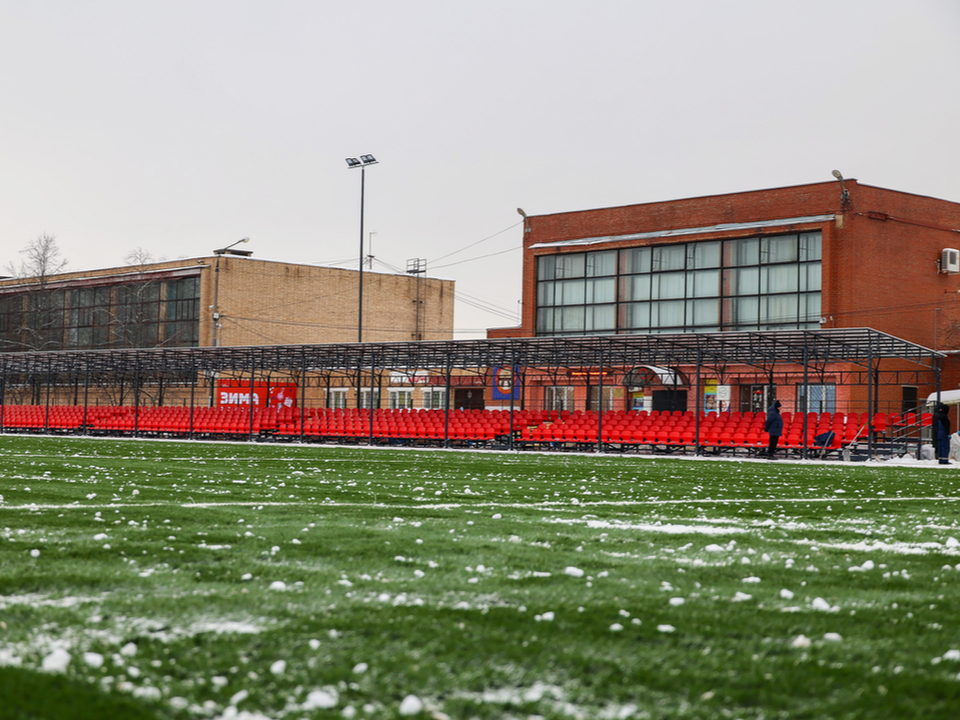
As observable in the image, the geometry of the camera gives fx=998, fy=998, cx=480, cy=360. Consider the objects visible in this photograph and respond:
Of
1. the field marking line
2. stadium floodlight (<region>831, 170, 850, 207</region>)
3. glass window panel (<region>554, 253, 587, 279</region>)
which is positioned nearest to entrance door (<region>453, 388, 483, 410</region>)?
glass window panel (<region>554, 253, 587, 279</region>)

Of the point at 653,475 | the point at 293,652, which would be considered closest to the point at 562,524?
the point at 293,652

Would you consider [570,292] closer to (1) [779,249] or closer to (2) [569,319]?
(2) [569,319]

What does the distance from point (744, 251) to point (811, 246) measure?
3134 mm

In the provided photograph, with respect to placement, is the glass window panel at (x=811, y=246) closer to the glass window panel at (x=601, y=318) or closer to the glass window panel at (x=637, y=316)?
the glass window panel at (x=637, y=316)

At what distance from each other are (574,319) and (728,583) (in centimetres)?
4436

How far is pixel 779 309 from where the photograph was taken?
44.3 metres

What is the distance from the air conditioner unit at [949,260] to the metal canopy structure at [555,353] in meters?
4.40

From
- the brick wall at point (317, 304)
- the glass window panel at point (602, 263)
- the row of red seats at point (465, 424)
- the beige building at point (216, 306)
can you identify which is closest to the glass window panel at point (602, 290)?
the glass window panel at point (602, 263)

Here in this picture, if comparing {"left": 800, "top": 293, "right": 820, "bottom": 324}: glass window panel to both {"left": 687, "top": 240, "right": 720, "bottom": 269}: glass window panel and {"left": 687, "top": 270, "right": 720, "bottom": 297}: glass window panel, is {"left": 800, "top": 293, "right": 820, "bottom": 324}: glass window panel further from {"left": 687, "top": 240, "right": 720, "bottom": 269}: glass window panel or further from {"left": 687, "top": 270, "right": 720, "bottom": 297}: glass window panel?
{"left": 687, "top": 240, "right": 720, "bottom": 269}: glass window panel

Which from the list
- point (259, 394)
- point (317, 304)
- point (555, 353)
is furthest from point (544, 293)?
point (317, 304)

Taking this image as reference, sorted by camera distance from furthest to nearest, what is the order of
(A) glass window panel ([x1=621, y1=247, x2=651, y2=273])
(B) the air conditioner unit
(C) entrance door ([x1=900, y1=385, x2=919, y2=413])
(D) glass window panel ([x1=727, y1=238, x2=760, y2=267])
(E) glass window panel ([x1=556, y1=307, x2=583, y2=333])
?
(E) glass window panel ([x1=556, y1=307, x2=583, y2=333]) → (A) glass window panel ([x1=621, y1=247, x2=651, y2=273]) → (D) glass window panel ([x1=727, y1=238, x2=760, y2=267]) → (B) the air conditioner unit → (C) entrance door ([x1=900, y1=385, x2=919, y2=413])

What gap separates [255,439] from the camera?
3978 centimetres

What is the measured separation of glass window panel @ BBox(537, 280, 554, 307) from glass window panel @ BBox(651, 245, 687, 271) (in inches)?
232

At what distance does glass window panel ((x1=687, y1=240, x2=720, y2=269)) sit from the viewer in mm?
46375
